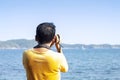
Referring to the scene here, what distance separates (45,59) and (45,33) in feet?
0.97

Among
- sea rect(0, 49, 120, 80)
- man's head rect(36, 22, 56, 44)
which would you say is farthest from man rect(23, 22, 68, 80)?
sea rect(0, 49, 120, 80)

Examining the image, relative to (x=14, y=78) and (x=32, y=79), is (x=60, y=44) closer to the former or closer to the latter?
(x=32, y=79)

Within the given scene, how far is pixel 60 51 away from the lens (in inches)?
182

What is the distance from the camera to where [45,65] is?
4555 millimetres

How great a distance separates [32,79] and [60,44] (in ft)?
1.67

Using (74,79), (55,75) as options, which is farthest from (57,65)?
(74,79)

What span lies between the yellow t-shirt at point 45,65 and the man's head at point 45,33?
0.14m

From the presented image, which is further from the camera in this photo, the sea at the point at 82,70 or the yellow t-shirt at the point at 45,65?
the sea at the point at 82,70

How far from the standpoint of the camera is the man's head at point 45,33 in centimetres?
456

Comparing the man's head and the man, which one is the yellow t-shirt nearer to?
the man

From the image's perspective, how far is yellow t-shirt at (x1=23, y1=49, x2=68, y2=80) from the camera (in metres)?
4.53

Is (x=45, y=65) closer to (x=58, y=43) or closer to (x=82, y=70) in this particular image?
(x=58, y=43)

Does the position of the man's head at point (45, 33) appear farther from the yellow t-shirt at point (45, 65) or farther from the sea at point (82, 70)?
the sea at point (82, 70)

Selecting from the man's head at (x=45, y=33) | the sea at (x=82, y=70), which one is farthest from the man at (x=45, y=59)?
the sea at (x=82, y=70)
